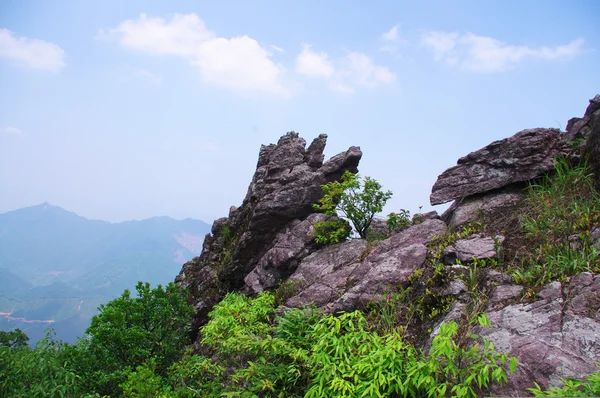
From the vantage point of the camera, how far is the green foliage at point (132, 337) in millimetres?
10656

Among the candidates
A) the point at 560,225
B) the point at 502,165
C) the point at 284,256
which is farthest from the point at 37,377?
the point at 502,165

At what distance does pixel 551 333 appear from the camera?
558cm

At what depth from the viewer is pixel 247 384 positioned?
7.21 meters

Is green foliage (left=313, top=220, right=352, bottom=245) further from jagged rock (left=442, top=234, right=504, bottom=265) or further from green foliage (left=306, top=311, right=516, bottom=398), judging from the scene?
green foliage (left=306, top=311, right=516, bottom=398)

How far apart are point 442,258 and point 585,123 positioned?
6138mm

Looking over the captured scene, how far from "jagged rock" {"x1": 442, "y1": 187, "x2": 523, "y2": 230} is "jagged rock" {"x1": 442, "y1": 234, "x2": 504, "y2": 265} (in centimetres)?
110

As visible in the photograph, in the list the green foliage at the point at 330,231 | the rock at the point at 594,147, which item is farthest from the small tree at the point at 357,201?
the rock at the point at 594,147

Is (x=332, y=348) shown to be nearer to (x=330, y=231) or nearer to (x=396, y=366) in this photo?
(x=396, y=366)

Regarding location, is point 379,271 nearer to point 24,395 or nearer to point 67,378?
point 67,378

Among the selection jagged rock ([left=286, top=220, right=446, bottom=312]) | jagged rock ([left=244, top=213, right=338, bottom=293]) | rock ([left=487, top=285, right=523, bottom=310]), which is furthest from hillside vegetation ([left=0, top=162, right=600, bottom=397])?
jagged rock ([left=244, top=213, right=338, bottom=293])

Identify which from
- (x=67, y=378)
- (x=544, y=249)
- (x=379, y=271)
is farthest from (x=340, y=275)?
(x=67, y=378)

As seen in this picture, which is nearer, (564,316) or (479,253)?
(564,316)

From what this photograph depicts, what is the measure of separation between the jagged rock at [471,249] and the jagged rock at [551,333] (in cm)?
159

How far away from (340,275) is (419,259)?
7.65 feet
